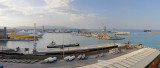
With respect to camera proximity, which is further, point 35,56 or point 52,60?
point 35,56

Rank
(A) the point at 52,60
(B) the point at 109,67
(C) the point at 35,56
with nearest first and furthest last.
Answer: (B) the point at 109,67, (A) the point at 52,60, (C) the point at 35,56

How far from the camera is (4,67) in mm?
14766

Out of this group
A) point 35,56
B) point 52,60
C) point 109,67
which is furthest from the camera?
point 35,56

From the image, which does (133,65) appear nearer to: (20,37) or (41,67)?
(41,67)

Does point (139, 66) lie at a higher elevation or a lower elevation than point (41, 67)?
higher

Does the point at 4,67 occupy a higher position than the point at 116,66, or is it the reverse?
the point at 116,66

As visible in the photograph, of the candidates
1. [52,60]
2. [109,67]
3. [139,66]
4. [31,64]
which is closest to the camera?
[109,67]

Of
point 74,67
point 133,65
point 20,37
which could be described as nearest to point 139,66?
point 133,65

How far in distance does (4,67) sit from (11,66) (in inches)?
28.3

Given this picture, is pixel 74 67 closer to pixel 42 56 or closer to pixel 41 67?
pixel 41 67

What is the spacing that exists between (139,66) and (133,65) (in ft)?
1.72

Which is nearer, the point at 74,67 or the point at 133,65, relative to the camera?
the point at 133,65

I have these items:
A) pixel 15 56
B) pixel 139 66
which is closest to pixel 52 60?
pixel 15 56

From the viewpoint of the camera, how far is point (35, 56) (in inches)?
774
